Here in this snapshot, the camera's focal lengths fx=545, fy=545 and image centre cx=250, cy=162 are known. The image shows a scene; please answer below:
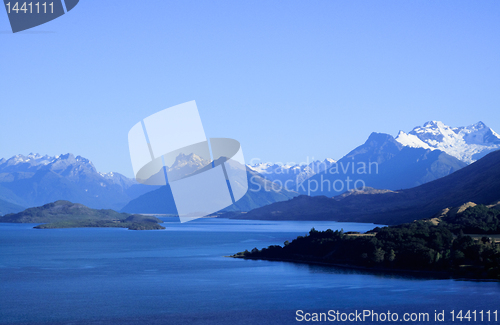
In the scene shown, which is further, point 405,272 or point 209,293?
point 405,272

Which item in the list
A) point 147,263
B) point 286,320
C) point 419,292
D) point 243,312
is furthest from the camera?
point 147,263

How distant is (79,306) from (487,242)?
222 feet

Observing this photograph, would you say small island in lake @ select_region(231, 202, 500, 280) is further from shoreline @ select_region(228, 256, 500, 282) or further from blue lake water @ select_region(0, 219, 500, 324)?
blue lake water @ select_region(0, 219, 500, 324)

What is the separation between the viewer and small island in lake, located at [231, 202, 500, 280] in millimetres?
86062

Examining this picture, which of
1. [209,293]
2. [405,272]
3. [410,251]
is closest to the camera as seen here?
[209,293]

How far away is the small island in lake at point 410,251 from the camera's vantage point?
282ft

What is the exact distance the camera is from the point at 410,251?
92188mm

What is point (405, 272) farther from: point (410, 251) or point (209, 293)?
point (209, 293)

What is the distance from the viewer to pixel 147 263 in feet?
360

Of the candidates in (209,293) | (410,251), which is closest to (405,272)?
(410,251)

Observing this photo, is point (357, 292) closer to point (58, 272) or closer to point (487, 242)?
point (487, 242)

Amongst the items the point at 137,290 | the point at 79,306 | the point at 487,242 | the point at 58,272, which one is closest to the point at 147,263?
the point at 58,272

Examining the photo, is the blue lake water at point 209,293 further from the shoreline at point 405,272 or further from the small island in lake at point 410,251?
the small island in lake at point 410,251

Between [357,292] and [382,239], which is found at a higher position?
[382,239]
